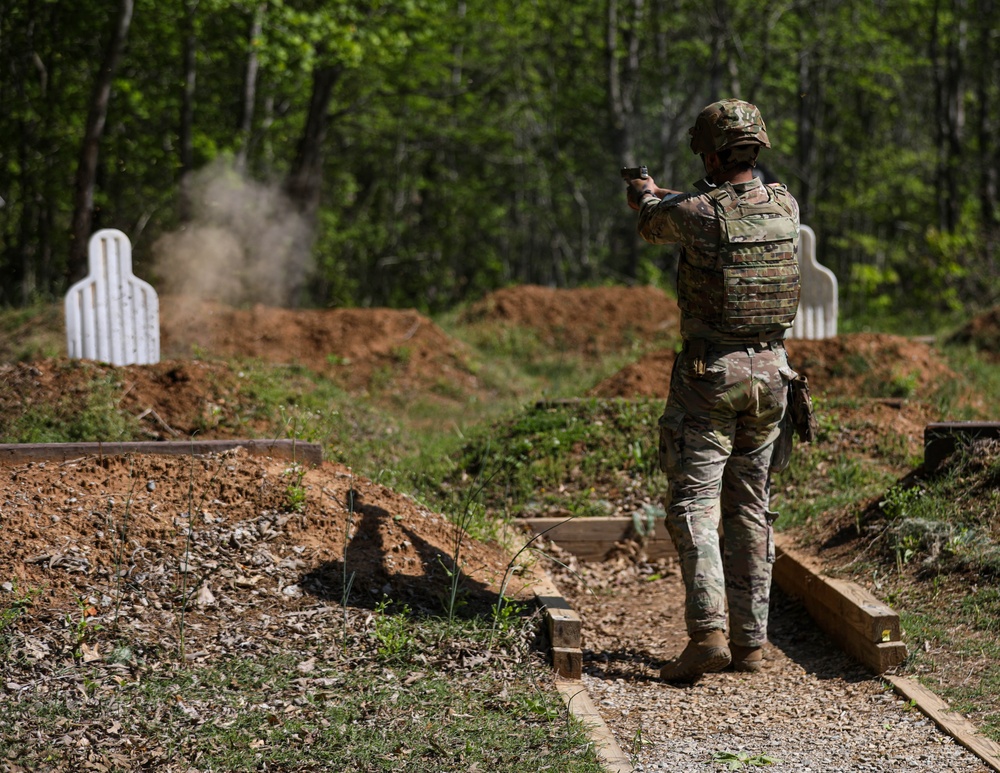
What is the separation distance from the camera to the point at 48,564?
14.8 ft

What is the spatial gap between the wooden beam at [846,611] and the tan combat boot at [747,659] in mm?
452

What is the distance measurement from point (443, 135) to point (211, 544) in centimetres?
1931

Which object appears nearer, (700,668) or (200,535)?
(700,668)

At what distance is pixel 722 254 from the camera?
186 inches

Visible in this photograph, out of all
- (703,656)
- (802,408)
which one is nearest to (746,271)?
(802,408)

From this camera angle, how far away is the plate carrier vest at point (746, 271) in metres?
4.73

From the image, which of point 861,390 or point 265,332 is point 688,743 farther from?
point 265,332

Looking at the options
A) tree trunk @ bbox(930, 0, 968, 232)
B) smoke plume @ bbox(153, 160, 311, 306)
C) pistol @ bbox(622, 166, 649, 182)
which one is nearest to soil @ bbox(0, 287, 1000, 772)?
pistol @ bbox(622, 166, 649, 182)

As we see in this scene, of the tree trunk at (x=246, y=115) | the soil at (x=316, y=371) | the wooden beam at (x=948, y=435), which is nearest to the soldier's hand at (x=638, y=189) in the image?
the soil at (x=316, y=371)

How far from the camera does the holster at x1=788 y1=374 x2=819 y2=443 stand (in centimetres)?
496

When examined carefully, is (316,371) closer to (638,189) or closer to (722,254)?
(638,189)

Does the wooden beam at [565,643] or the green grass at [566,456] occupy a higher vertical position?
the green grass at [566,456]

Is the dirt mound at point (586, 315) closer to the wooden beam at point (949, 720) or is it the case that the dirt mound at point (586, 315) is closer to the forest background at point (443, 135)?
the forest background at point (443, 135)

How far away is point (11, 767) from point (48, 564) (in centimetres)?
130
